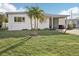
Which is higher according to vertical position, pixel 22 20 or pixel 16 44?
pixel 22 20

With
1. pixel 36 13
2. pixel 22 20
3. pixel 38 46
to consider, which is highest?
pixel 36 13

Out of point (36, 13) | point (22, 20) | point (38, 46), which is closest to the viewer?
point (38, 46)

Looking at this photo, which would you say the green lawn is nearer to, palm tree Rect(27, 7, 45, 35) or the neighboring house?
palm tree Rect(27, 7, 45, 35)

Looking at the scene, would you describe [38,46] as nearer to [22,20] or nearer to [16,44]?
[16,44]

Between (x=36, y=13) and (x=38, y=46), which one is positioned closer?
(x=38, y=46)

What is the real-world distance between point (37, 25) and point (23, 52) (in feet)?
11.6

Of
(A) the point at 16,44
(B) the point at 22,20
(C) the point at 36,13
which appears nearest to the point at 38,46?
(A) the point at 16,44

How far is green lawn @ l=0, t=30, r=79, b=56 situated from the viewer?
855 centimetres

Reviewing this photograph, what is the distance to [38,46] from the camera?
9.23 m

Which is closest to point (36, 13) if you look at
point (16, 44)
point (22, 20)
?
point (16, 44)

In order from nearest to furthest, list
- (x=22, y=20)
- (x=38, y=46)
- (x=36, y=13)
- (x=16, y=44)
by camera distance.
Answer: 1. (x=38, y=46)
2. (x=16, y=44)
3. (x=36, y=13)
4. (x=22, y=20)

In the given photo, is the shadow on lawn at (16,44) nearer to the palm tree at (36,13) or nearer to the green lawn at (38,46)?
the green lawn at (38,46)

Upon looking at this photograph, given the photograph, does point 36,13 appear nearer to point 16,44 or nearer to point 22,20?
point 16,44

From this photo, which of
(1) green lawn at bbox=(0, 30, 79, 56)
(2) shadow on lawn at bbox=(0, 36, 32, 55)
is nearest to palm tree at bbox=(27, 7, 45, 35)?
(2) shadow on lawn at bbox=(0, 36, 32, 55)
